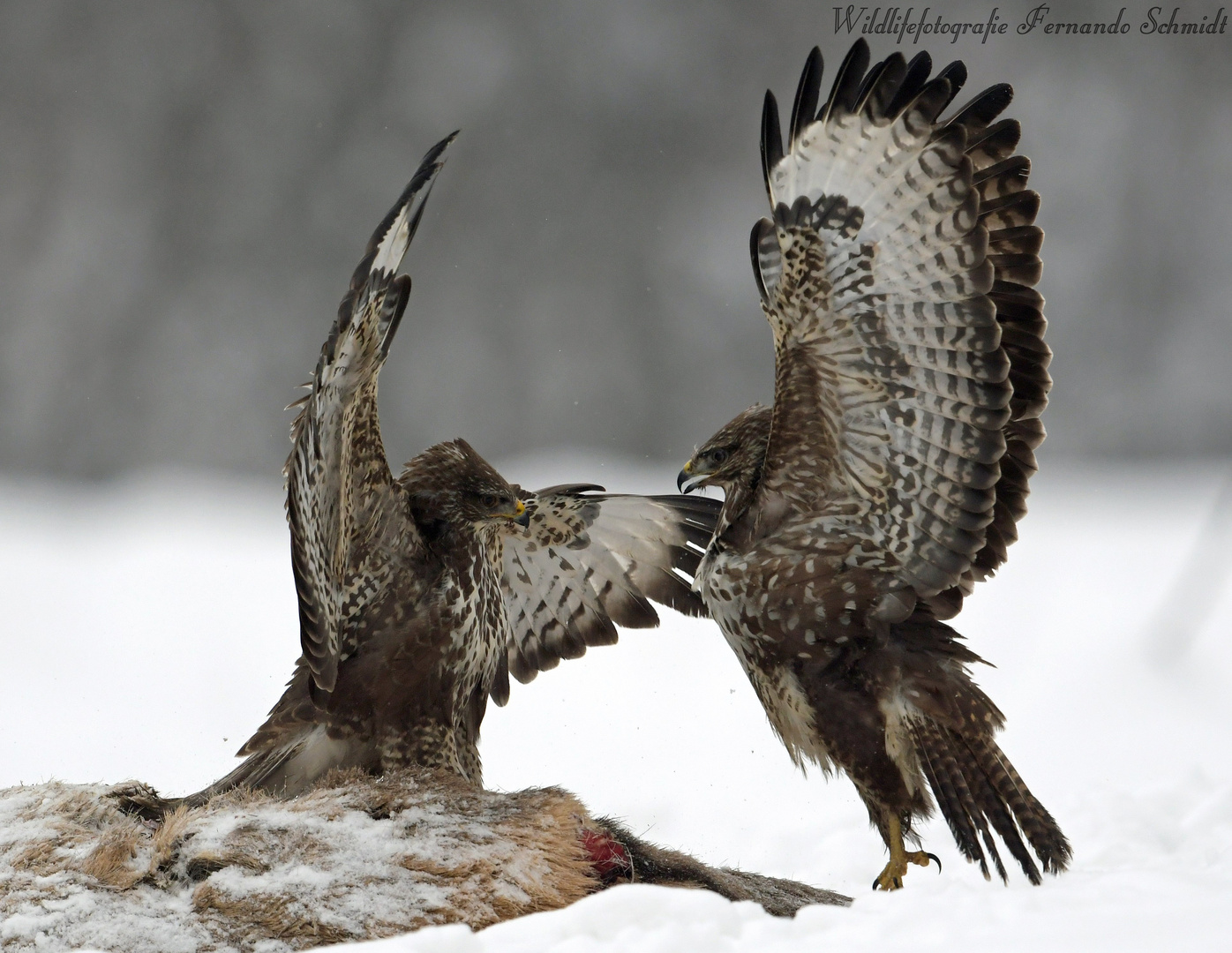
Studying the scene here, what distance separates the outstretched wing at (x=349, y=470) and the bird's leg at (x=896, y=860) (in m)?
1.75

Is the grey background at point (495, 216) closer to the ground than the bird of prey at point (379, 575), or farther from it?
farther from it

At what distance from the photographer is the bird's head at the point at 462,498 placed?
4004 mm

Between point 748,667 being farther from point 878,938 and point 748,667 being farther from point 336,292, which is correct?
point 336,292

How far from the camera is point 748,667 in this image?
3885 mm

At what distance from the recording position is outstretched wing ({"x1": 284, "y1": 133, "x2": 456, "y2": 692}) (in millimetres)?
3242

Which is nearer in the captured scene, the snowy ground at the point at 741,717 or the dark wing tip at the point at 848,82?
the snowy ground at the point at 741,717

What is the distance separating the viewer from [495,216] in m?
13.0

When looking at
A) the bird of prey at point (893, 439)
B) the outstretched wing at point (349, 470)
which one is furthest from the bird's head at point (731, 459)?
the outstretched wing at point (349, 470)

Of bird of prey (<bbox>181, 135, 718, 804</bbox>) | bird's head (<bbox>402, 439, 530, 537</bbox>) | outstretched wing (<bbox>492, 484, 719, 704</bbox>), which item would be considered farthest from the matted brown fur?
outstretched wing (<bbox>492, 484, 719, 704</bbox>)

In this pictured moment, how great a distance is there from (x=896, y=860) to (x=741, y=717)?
3463mm

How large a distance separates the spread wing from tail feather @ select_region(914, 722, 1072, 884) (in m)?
0.42

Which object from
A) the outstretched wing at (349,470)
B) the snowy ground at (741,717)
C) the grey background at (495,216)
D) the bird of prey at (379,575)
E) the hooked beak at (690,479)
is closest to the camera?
the snowy ground at (741,717)

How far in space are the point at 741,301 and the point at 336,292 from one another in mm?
4326

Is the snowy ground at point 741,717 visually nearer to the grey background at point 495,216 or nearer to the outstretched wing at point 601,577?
the outstretched wing at point 601,577
